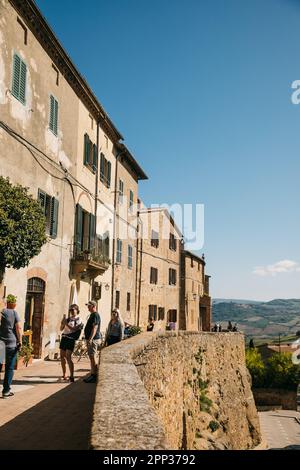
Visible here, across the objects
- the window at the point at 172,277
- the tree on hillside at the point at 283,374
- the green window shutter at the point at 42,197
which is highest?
the green window shutter at the point at 42,197

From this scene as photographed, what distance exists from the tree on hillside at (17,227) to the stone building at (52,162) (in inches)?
45.7

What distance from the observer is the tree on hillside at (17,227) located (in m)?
10.1

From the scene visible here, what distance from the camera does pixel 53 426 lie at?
6145 millimetres

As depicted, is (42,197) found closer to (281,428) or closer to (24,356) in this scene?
(24,356)

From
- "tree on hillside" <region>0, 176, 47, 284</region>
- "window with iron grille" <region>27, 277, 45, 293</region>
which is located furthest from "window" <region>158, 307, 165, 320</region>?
"tree on hillside" <region>0, 176, 47, 284</region>

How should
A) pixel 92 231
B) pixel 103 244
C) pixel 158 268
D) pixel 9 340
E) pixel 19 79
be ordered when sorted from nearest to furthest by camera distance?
pixel 9 340, pixel 19 79, pixel 92 231, pixel 103 244, pixel 158 268

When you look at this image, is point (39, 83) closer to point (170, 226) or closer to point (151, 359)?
point (151, 359)

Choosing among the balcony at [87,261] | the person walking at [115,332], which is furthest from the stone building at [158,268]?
the person walking at [115,332]

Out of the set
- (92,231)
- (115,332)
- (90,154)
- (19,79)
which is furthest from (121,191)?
(115,332)

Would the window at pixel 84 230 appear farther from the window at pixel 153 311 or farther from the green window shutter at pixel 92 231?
the window at pixel 153 311

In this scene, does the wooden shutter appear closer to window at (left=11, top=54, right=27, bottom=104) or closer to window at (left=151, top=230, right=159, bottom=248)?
window at (left=11, top=54, right=27, bottom=104)

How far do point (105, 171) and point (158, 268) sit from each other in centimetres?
1215

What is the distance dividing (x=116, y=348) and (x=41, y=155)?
8.44 m
